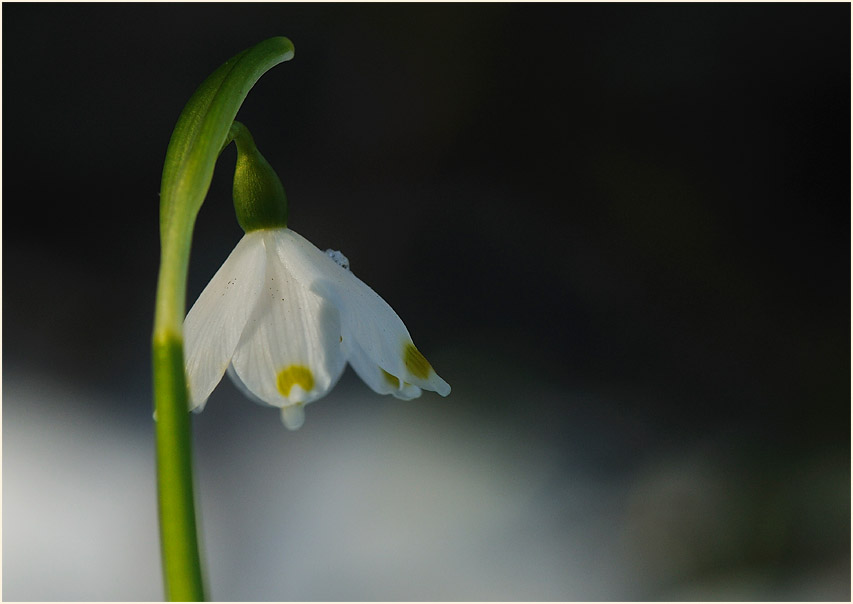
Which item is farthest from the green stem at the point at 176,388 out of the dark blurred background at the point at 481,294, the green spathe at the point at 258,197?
the dark blurred background at the point at 481,294

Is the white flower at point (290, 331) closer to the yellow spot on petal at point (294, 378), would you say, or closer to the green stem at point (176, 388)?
the yellow spot on petal at point (294, 378)

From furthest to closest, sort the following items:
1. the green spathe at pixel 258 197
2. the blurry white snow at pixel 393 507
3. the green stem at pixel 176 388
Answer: the blurry white snow at pixel 393 507
the green spathe at pixel 258 197
the green stem at pixel 176 388

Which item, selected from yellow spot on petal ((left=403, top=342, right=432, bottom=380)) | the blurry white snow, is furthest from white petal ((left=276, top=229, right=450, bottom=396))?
the blurry white snow

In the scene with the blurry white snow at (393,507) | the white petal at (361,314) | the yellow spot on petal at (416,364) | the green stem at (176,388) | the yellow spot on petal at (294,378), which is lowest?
the green stem at (176,388)

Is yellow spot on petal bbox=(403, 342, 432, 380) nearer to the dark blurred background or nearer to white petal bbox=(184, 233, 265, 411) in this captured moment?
white petal bbox=(184, 233, 265, 411)

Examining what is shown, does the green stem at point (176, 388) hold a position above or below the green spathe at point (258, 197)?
below

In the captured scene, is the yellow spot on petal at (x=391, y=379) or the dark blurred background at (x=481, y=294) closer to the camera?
the yellow spot on petal at (x=391, y=379)

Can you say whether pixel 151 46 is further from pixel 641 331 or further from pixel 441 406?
pixel 641 331

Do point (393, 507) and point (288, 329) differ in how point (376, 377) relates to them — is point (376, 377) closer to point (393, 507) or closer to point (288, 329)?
point (288, 329)

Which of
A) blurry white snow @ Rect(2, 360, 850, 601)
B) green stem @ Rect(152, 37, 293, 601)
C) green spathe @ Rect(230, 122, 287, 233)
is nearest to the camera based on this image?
green stem @ Rect(152, 37, 293, 601)
